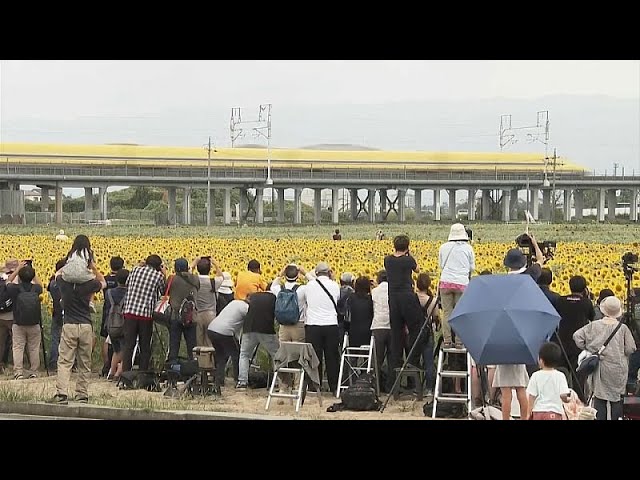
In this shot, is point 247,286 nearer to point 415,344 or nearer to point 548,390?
point 415,344

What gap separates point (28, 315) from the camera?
14.0 m

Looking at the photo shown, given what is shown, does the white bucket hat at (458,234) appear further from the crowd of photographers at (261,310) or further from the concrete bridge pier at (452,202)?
the concrete bridge pier at (452,202)

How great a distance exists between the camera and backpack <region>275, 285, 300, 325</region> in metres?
12.7

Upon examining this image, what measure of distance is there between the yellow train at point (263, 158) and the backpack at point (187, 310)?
7017cm

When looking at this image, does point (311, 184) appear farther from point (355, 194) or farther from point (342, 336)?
point (342, 336)

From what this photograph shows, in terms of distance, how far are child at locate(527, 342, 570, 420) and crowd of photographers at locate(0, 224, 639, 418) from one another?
1.54 metres

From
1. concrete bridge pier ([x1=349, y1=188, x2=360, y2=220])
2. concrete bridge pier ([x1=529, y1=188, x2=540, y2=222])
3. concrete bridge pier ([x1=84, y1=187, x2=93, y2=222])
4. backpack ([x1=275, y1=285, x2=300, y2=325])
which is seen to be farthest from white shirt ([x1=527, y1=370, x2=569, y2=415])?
concrete bridge pier ([x1=529, y1=188, x2=540, y2=222])

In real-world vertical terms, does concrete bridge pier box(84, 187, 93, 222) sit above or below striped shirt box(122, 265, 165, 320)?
above

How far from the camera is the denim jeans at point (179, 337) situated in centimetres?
1365

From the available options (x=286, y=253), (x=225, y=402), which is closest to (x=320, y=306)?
(x=225, y=402)

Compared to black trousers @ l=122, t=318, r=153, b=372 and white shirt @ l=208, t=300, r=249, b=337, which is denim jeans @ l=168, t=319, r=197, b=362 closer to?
black trousers @ l=122, t=318, r=153, b=372

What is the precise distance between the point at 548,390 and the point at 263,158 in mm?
84847
